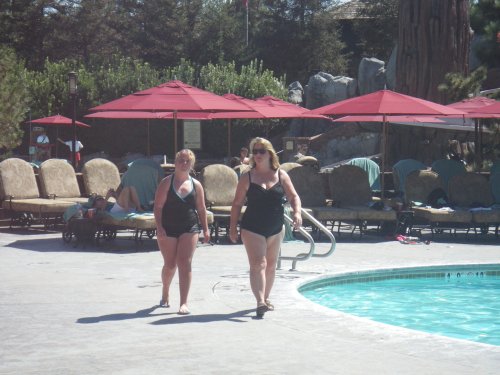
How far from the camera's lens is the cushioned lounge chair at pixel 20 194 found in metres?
18.0

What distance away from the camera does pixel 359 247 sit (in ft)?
56.0

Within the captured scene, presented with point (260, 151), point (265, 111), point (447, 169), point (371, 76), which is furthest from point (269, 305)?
point (371, 76)

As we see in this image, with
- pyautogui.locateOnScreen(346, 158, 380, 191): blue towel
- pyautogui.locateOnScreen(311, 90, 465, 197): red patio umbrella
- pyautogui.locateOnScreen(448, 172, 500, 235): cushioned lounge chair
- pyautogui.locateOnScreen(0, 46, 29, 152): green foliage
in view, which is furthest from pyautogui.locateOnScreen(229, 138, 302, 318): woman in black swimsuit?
pyautogui.locateOnScreen(0, 46, 29, 152): green foliage

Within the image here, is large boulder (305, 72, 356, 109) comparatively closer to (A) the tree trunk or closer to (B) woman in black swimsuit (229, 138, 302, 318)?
(A) the tree trunk

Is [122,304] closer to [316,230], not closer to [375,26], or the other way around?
[316,230]

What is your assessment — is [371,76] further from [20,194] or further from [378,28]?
[20,194]

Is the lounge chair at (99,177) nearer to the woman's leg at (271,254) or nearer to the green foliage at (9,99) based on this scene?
the woman's leg at (271,254)

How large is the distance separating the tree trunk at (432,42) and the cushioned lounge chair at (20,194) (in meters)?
11.8

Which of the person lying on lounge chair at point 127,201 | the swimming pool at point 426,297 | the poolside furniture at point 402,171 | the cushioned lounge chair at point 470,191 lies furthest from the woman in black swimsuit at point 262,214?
the poolside furniture at point 402,171

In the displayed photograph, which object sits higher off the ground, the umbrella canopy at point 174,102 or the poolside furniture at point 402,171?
the umbrella canopy at point 174,102

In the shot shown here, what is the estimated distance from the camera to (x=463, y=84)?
22969 mm

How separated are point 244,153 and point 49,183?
780 centimetres

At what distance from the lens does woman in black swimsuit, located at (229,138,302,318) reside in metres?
9.78

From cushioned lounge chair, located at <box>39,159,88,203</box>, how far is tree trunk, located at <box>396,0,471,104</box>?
11.4 meters
